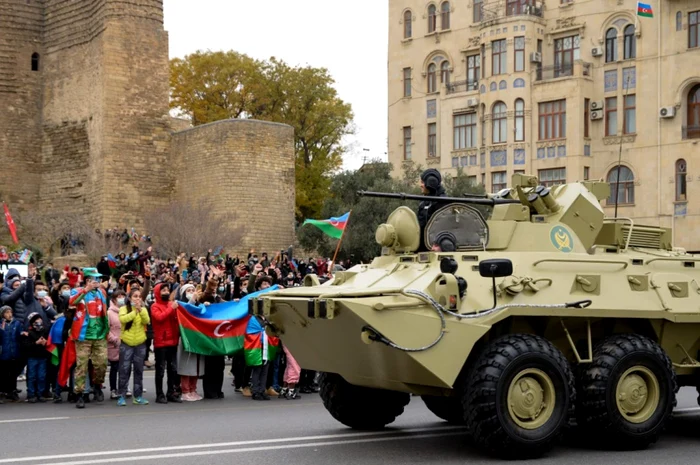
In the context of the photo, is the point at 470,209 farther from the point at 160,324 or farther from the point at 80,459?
the point at 160,324

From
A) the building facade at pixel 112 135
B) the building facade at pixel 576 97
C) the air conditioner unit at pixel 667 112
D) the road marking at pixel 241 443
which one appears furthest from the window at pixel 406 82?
the road marking at pixel 241 443

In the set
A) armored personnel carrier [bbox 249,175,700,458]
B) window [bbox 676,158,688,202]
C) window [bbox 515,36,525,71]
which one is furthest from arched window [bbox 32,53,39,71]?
armored personnel carrier [bbox 249,175,700,458]

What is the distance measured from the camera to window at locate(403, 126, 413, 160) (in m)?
54.5

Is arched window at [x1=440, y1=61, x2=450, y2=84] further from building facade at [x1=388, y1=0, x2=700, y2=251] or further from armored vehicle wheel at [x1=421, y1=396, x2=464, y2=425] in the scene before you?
armored vehicle wheel at [x1=421, y1=396, x2=464, y2=425]

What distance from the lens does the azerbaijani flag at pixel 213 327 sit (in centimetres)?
1614

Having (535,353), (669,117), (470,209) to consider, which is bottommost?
(535,353)

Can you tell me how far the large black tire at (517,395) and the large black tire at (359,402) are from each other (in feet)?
6.23

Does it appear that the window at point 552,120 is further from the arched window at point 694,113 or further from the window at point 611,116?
the arched window at point 694,113

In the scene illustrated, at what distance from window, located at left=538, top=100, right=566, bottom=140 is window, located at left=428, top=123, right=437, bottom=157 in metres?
6.13

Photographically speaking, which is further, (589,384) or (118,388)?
(118,388)

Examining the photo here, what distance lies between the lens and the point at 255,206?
48.1 meters

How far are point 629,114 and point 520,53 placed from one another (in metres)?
5.14

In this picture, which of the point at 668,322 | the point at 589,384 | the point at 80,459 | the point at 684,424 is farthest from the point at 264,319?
the point at 684,424

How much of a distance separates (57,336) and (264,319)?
557 cm
